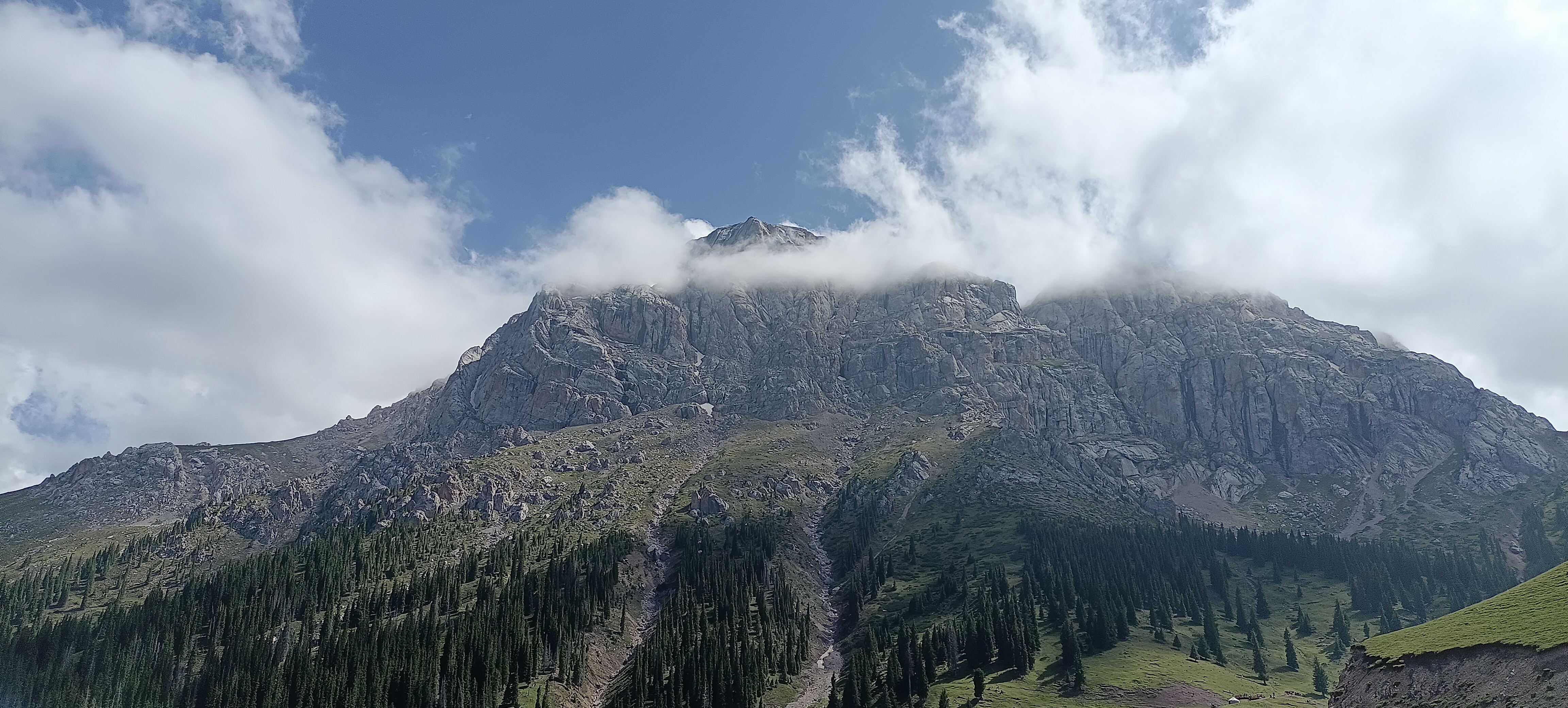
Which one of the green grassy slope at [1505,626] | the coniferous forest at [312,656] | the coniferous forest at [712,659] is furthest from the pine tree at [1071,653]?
the coniferous forest at [312,656]

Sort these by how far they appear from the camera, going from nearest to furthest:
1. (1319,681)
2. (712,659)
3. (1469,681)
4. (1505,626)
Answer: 1. (1469,681)
2. (1505,626)
3. (712,659)
4. (1319,681)

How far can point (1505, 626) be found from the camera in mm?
85812

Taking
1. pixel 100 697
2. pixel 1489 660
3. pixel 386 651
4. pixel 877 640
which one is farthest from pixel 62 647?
pixel 1489 660

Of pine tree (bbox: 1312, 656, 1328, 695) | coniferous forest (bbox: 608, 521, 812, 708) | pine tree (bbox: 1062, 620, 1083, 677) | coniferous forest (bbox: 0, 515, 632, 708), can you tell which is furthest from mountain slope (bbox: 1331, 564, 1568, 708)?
coniferous forest (bbox: 0, 515, 632, 708)

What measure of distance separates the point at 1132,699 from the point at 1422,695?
204 ft

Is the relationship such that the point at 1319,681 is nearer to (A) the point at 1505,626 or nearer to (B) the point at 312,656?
(A) the point at 1505,626

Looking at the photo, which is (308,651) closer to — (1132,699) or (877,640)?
(877,640)

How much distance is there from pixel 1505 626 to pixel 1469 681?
859 cm

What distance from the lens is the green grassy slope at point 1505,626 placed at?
79562 mm

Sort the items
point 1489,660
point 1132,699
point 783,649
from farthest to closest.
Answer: point 783,649, point 1132,699, point 1489,660

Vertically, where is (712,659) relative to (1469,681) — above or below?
above

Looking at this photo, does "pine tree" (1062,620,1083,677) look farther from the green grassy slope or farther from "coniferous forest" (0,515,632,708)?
"coniferous forest" (0,515,632,708)

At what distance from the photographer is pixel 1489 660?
270 ft

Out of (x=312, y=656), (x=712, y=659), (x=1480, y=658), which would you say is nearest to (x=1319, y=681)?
(x=1480, y=658)
